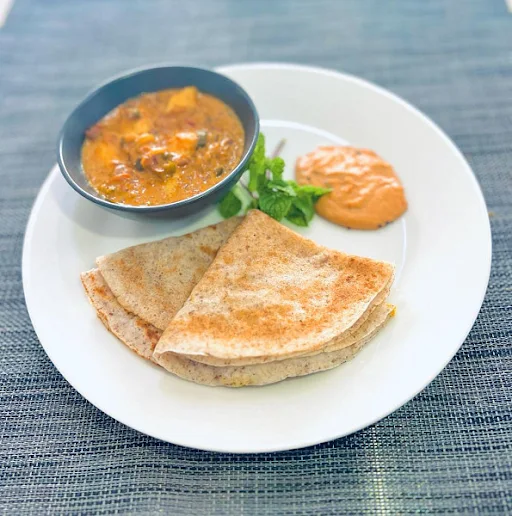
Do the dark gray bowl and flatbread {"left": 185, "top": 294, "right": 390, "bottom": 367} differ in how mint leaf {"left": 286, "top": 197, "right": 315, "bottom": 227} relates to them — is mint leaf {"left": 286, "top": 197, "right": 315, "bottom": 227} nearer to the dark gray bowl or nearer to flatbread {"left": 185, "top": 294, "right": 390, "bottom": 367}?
the dark gray bowl

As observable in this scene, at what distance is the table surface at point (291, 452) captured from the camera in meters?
2.43

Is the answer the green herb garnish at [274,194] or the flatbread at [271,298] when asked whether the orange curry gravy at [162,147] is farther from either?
A: the flatbread at [271,298]

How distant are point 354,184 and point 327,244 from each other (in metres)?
0.42

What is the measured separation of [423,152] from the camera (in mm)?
3361

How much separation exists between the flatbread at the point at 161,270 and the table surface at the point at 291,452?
1.79ft

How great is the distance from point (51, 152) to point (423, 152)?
2544 millimetres

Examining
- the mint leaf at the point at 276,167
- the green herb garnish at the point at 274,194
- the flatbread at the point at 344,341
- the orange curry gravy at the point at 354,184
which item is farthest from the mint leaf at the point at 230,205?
the flatbread at the point at 344,341

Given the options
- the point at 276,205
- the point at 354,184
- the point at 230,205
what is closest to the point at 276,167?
the point at 276,205

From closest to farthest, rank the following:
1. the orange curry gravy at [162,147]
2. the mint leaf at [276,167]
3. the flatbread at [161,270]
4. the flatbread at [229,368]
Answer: the flatbread at [229,368], the flatbread at [161,270], the orange curry gravy at [162,147], the mint leaf at [276,167]

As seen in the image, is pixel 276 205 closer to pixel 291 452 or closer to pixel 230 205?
pixel 230 205

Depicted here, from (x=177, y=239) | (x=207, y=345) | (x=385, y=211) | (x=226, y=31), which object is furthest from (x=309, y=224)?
(x=226, y=31)

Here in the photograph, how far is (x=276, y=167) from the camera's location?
3164mm

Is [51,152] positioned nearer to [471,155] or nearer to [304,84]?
[304,84]

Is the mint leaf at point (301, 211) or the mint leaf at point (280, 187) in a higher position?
the mint leaf at point (280, 187)
